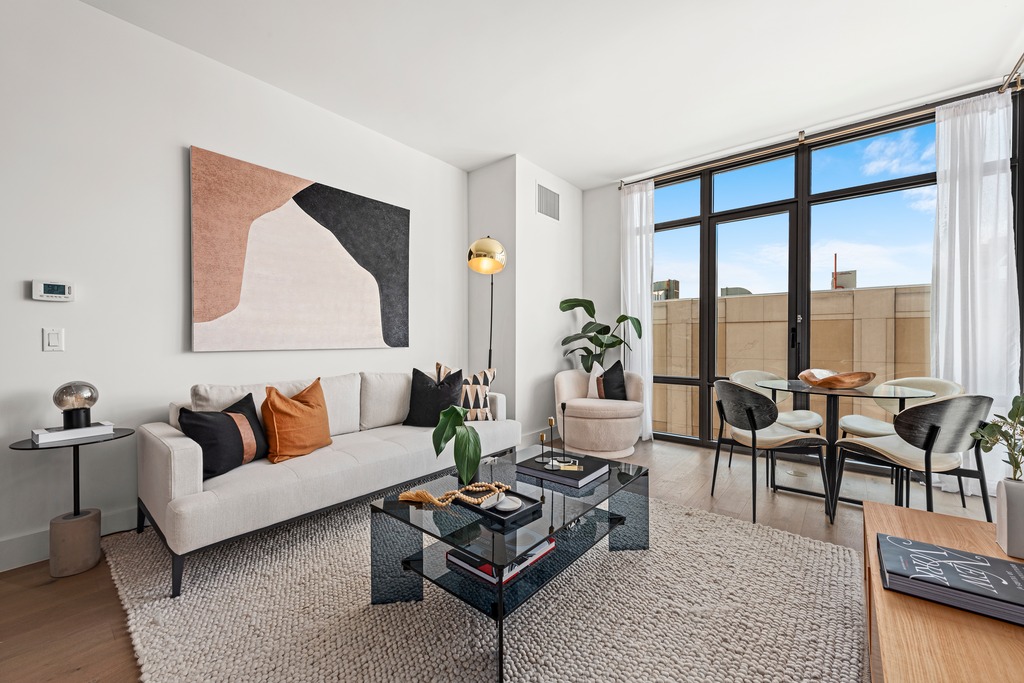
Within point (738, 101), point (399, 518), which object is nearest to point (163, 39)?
point (399, 518)

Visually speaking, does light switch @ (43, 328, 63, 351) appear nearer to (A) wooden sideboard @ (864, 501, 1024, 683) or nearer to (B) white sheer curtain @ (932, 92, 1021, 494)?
(A) wooden sideboard @ (864, 501, 1024, 683)

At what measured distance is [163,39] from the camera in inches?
100

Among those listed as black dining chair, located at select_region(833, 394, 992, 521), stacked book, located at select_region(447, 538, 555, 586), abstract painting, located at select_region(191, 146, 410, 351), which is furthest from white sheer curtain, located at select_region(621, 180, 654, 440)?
stacked book, located at select_region(447, 538, 555, 586)

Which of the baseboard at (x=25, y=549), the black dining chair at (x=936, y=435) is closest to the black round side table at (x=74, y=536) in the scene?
the baseboard at (x=25, y=549)

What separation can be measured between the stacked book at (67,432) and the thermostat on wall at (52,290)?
2.11ft

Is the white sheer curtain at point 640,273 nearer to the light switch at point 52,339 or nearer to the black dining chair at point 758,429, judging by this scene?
the black dining chair at point 758,429

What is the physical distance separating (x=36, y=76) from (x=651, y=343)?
466 centimetres

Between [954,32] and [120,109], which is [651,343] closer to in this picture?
[954,32]

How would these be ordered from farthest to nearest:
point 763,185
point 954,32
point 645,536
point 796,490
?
point 763,185, point 796,490, point 954,32, point 645,536

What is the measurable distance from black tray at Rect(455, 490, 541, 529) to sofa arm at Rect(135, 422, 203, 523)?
1.21m

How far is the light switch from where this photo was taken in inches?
86.6

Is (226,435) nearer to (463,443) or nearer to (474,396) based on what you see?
(463,443)

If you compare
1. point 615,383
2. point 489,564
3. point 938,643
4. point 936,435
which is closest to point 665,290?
point 615,383

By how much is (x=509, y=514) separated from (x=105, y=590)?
1.82 m
